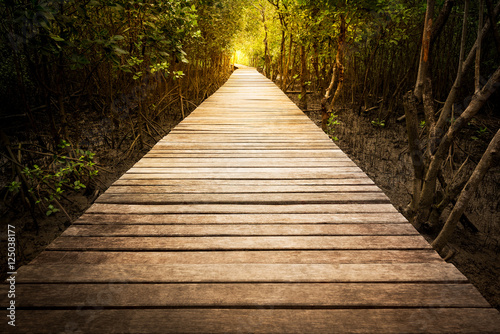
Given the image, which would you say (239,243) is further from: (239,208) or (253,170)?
(253,170)

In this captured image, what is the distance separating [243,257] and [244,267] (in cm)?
9

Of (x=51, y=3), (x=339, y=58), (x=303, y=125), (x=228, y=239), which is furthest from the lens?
(x=339, y=58)

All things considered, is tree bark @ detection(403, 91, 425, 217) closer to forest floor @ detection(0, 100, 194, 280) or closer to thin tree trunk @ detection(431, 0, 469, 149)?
thin tree trunk @ detection(431, 0, 469, 149)

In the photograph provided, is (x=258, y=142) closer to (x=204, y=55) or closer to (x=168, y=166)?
(x=168, y=166)

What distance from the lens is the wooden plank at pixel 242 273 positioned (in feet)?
4.14

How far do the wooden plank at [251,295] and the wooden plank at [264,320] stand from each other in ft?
0.10

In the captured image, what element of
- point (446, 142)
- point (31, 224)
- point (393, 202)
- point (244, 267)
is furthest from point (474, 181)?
point (31, 224)

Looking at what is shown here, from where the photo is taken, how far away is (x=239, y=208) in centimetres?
194

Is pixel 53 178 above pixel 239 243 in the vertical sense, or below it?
below

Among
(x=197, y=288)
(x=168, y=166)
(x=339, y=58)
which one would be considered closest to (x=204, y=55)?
(x=339, y=58)

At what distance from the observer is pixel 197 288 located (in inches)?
47.8

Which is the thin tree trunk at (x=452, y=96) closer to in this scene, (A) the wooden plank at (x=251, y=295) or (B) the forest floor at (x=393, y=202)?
(B) the forest floor at (x=393, y=202)

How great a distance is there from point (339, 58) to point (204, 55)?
621 centimetres

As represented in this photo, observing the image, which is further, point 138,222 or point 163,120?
point 163,120
